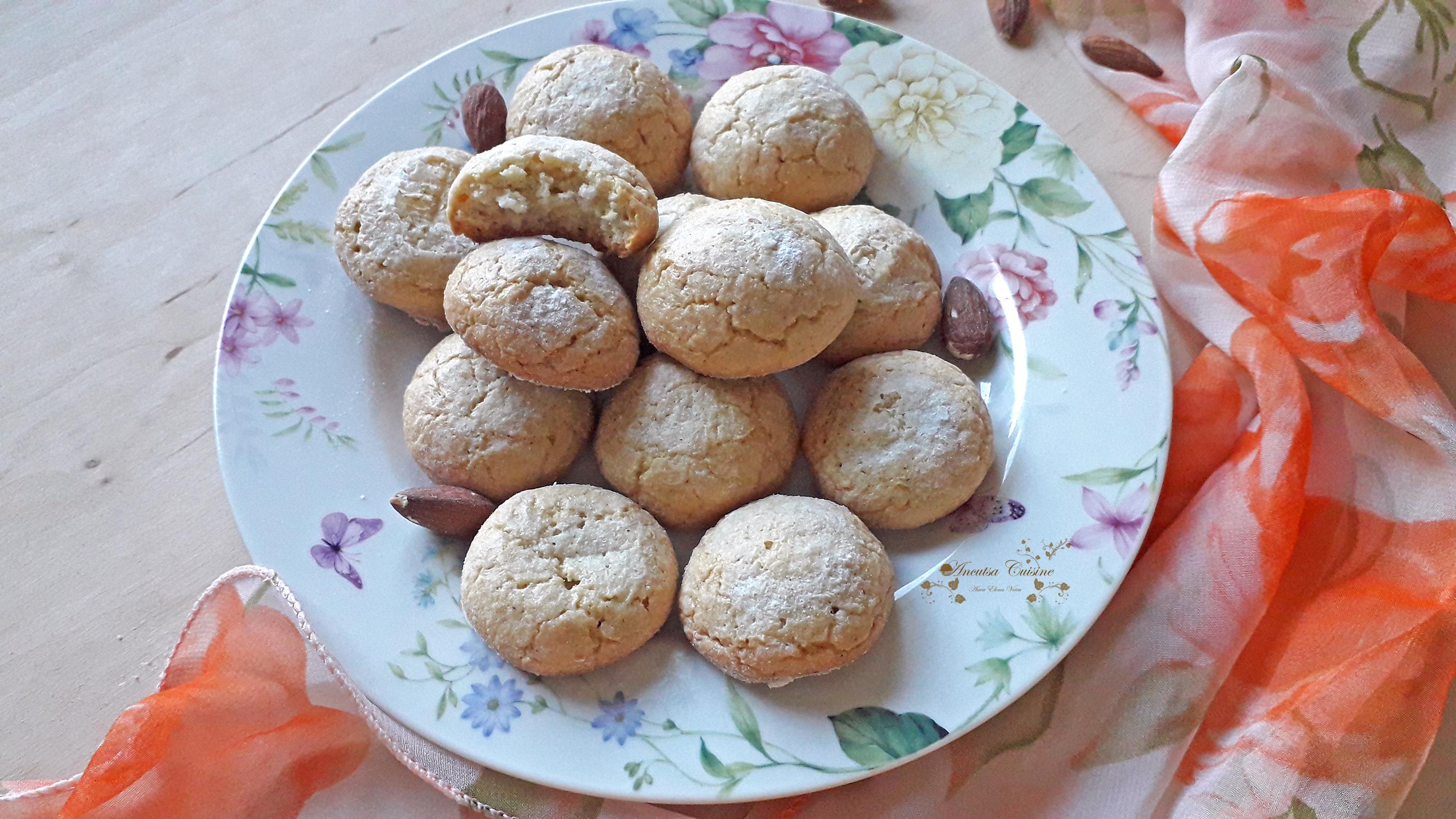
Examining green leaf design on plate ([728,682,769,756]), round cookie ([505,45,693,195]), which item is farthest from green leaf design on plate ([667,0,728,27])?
green leaf design on plate ([728,682,769,756])

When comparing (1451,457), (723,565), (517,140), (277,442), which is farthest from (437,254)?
(1451,457)

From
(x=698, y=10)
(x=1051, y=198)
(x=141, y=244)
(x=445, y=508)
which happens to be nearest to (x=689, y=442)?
(x=445, y=508)

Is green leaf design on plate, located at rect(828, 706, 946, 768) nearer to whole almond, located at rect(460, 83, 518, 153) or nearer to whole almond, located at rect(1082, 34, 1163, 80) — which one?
whole almond, located at rect(460, 83, 518, 153)

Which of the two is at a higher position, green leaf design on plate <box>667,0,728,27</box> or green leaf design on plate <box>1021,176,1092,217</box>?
green leaf design on plate <box>667,0,728,27</box>

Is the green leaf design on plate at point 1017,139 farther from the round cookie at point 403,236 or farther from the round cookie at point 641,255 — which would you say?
the round cookie at point 403,236

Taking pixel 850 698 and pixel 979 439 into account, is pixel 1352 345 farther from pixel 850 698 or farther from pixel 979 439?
pixel 850 698
